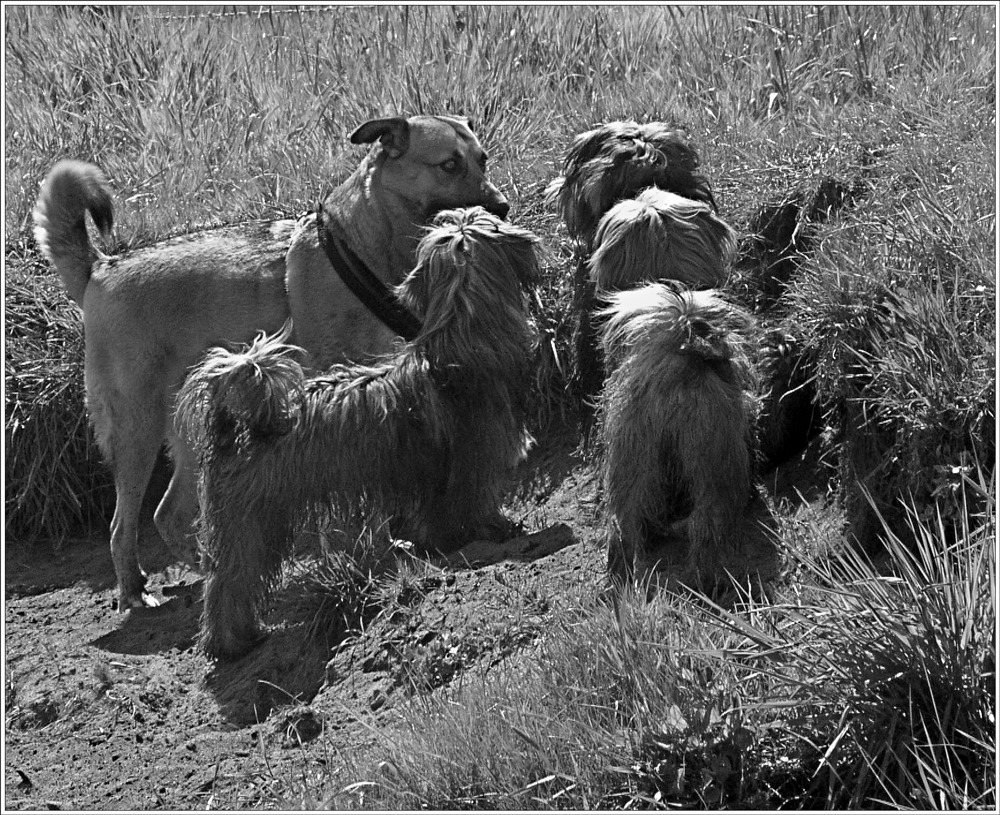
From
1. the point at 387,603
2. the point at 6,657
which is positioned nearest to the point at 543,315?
the point at 387,603

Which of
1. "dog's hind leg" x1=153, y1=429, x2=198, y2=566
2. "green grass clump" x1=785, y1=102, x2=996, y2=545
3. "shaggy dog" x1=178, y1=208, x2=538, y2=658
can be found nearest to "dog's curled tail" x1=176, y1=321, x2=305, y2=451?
"shaggy dog" x1=178, y1=208, x2=538, y2=658

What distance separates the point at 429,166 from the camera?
5.34 m

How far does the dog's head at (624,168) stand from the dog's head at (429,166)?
1.61 feet

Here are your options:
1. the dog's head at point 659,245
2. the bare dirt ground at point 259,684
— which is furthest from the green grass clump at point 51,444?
the dog's head at point 659,245

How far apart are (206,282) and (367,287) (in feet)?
2.36

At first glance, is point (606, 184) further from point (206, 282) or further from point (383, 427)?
point (206, 282)

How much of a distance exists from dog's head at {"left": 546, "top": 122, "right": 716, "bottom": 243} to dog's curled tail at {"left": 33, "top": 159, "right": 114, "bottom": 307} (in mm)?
2050

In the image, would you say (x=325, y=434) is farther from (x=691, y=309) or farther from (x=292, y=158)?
(x=292, y=158)

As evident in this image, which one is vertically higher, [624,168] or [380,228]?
[624,168]

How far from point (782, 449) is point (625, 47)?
3762 millimetres

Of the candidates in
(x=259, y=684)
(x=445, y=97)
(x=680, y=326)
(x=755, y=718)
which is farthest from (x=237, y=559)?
(x=445, y=97)

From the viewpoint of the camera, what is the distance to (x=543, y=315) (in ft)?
18.5

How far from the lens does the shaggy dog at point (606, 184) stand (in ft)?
15.5

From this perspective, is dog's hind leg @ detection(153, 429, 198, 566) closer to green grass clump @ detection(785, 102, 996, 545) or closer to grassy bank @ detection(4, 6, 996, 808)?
grassy bank @ detection(4, 6, 996, 808)
